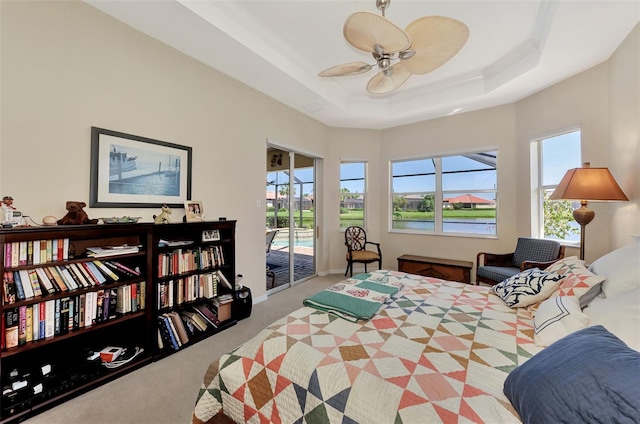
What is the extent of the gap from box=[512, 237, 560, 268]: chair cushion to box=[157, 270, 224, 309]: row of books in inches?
155

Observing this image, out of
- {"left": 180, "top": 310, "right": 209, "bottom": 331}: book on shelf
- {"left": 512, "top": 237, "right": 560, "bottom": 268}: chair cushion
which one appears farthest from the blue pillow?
{"left": 512, "top": 237, "right": 560, "bottom": 268}: chair cushion

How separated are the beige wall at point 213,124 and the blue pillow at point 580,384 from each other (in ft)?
7.38

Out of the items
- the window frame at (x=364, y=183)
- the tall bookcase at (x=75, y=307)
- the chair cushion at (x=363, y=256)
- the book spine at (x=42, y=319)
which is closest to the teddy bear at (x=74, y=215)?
the tall bookcase at (x=75, y=307)

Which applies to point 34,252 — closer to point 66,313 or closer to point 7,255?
point 7,255

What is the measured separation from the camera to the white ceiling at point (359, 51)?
2184mm

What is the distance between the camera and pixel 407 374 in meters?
1.09

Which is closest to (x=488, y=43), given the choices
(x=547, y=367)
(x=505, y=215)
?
(x=505, y=215)

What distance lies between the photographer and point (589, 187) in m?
2.36

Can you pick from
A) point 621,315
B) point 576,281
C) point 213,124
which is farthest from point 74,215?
point 576,281

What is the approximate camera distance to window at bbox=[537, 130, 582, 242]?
321 centimetres

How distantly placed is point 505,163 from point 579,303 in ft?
10.2

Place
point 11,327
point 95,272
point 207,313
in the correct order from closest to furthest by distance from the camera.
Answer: point 11,327, point 95,272, point 207,313

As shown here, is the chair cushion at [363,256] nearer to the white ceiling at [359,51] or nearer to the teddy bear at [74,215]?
the white ceiling at [359,51]

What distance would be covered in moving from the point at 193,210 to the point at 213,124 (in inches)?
41.7
